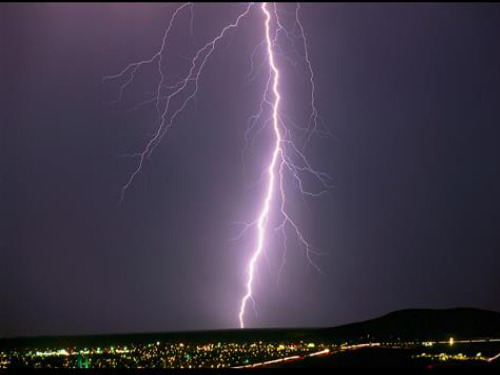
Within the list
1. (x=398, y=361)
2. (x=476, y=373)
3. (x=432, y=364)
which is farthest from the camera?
(x=398, y=361)

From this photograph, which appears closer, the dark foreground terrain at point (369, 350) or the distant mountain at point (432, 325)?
the dark foreground terrain at point (369, 350)

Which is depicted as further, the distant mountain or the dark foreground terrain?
the distant mountain

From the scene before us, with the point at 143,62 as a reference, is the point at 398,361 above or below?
below

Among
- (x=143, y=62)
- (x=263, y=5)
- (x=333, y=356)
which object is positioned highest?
(x=263, y=5)

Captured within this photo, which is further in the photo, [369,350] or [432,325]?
[432,325]

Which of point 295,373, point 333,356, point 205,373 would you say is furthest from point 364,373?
point 333,356

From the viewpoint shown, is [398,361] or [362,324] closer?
[398,361]

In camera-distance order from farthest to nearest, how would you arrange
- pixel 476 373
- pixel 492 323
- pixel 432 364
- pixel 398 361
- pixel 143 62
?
pixel 492 323, pixel 143 62, pixel 398 361, pixel 432 364, pixel 476 373

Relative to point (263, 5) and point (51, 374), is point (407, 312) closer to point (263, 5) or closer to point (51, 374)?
point (263, 5)
